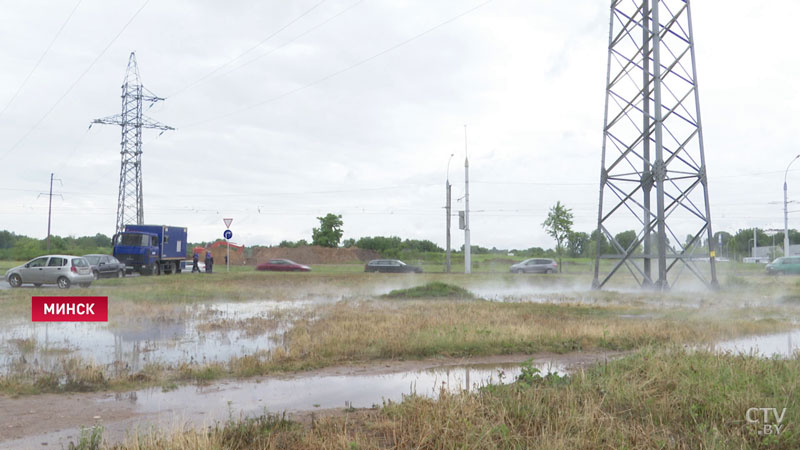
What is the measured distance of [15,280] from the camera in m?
27.4

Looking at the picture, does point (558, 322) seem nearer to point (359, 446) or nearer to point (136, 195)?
point (359, 446)

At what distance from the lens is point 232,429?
590 cm

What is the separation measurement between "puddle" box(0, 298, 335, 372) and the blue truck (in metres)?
22.8

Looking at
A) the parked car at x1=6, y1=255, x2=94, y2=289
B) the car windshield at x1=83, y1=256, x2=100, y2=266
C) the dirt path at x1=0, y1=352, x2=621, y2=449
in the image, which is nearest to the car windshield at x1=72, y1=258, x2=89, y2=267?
the parked car at x1=6, y1=255, x2=94, y2=289

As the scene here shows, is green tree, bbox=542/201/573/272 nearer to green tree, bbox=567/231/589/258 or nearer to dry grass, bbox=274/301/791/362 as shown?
Answer: green tree, bbox=567/231/589/258

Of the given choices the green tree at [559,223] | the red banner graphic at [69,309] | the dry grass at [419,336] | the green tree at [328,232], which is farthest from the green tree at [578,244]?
the red banner graphic at [69,309]

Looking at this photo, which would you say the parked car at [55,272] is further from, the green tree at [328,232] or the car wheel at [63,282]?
the green tree at [328,232]

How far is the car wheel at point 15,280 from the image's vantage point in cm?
2727

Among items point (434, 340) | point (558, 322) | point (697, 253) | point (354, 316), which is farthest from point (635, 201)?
point (434, 340)

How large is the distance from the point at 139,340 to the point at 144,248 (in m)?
27.8

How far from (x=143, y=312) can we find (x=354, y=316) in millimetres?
6520

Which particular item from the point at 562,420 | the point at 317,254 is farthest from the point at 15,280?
the point at 317,254

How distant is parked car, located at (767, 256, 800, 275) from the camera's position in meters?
44.1

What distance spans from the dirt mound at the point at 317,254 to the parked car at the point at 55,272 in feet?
172
